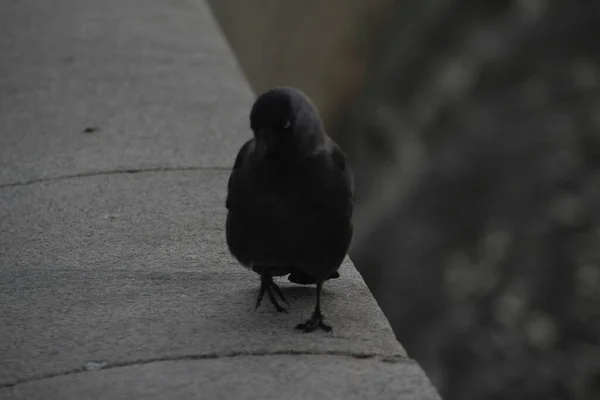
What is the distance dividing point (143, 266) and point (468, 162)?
6.22 m

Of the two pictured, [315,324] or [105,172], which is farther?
[105,172]

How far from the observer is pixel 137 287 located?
3.54 m

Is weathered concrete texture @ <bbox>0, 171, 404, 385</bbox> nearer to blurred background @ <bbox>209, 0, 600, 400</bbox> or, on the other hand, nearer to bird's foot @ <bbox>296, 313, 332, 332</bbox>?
bird's foot @ <bbox>296, 313, 332, 332</bbox>

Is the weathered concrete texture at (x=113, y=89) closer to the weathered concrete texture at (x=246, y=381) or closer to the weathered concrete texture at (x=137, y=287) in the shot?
the weathered concrete texture at (x=137, y=287)

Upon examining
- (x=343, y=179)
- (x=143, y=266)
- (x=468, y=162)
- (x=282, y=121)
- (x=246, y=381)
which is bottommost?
(x=468, y=162)

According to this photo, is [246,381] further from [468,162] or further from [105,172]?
[468,162]

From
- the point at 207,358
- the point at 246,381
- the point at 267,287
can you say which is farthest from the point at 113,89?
A: the point at 246,381

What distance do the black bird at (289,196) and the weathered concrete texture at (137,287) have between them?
0.62 ft

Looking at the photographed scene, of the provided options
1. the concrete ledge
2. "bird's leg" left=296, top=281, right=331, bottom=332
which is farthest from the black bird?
the concrete ledge

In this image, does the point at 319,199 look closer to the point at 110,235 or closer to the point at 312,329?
the point at 312,329

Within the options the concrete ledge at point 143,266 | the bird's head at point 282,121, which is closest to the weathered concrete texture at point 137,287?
the concrete ledge at point 143,266

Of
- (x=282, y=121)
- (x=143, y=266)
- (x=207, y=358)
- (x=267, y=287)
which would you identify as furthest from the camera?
(x=143, y=266)

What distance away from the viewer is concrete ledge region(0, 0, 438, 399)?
9.45 ft

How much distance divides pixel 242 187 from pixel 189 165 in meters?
1.64
